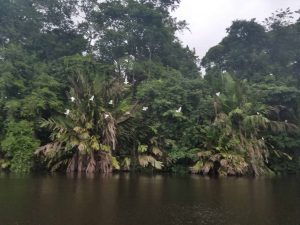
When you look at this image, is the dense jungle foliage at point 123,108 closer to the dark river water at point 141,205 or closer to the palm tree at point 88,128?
the palm tree at point 88,128

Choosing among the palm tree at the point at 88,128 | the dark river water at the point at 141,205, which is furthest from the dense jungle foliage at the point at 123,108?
the dark river water at the point at 141,205

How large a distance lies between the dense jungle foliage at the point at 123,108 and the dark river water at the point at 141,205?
8.84m

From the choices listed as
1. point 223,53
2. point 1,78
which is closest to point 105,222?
point 1,78

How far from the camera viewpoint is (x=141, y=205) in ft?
39.6

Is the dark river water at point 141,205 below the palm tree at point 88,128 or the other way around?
below

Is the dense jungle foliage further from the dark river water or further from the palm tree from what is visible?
the dark river water

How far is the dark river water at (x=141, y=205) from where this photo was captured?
9898 mm

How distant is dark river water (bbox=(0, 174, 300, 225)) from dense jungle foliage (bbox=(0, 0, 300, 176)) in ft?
29.0

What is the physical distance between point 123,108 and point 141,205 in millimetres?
15214

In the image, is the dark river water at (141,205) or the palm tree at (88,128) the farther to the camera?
the palm tree at (88,128)

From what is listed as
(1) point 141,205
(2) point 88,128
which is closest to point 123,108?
(2) point 88,128

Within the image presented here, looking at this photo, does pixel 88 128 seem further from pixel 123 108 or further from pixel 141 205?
pixel 141 205

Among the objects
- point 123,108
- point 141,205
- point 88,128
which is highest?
point 123,108

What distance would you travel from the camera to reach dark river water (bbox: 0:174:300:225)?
9.90m
